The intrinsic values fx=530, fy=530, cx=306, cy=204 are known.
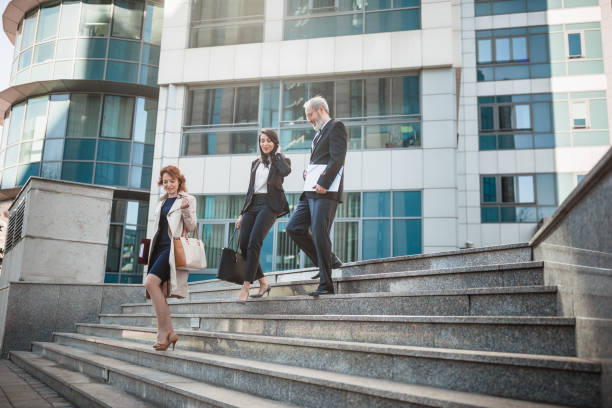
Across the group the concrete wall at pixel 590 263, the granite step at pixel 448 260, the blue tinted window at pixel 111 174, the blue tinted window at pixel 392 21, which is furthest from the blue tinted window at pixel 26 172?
the concrete wall at pixel 590 263

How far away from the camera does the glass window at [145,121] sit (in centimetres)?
2136

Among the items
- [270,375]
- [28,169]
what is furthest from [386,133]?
[28,169]

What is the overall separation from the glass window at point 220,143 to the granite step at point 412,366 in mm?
11953

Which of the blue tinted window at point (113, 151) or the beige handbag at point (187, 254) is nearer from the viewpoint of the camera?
the beige handbag at point (187, 254)

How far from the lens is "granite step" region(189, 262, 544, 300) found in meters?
3.93

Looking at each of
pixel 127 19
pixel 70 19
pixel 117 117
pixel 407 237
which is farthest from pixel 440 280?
pixel 70 19

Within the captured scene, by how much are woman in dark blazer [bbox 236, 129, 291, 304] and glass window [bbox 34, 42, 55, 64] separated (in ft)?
60.7

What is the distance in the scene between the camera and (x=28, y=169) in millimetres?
21047

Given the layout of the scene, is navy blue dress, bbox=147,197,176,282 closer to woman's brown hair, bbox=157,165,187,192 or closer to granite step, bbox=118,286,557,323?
woman's brown hair, bbox=157,165,187,192

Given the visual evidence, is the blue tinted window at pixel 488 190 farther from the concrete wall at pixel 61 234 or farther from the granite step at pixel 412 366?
the granite step at pixel 412 366

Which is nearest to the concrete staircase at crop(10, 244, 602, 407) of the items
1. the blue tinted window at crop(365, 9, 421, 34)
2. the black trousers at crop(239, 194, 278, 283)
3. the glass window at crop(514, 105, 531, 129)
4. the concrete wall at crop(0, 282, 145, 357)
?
the black trousers at crop(239, 194, 278, 283)

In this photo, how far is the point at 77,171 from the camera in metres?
20.3

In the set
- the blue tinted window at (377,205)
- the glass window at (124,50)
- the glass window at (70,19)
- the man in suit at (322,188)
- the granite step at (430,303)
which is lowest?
the granite step at (430,303)

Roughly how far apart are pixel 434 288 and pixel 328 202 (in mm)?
1335
